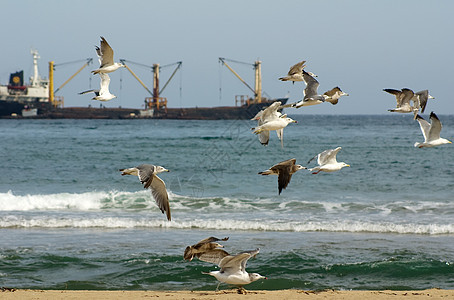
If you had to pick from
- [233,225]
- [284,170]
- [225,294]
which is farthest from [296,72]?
[233,225]

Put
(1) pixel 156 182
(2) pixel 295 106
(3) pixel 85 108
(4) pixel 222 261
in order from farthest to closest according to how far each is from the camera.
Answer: (3) pixel 85 108 → (2) pixel 295 106 → (1) pixel 156 182 → (4) pixel 222 261

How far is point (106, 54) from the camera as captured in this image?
35.7 ft

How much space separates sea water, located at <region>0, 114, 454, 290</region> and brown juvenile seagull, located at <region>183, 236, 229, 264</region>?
1.90 m

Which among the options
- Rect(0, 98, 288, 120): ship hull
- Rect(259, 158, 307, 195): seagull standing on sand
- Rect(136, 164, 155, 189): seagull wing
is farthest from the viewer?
Rect(0, 98, 288, 120): ship hull

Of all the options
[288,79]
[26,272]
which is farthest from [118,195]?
[288,79]

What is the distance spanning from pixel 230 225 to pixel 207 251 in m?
6.98

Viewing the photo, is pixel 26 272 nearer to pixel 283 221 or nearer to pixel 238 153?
pixel 283 221

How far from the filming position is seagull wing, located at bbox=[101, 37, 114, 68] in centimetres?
1066

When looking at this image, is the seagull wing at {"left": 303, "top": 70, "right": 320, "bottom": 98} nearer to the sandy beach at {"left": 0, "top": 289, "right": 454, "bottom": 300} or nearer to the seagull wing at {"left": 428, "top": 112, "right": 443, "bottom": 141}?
the seagull wing at {"left": 428, "top": 112, "right": 443, "bottom": 141}

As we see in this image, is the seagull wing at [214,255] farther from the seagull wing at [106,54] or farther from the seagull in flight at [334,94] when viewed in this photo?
the seagull wing at [106,54]

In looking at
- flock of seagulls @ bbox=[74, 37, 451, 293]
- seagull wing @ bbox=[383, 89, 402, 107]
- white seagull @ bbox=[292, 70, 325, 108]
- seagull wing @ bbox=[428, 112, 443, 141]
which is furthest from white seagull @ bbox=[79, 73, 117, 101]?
seagull wing @ bbox=[428, 112, 443, 141]

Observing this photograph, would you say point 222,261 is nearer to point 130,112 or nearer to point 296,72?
point 296,72

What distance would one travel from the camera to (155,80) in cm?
10988

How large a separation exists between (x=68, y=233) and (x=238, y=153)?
21.8 meters
